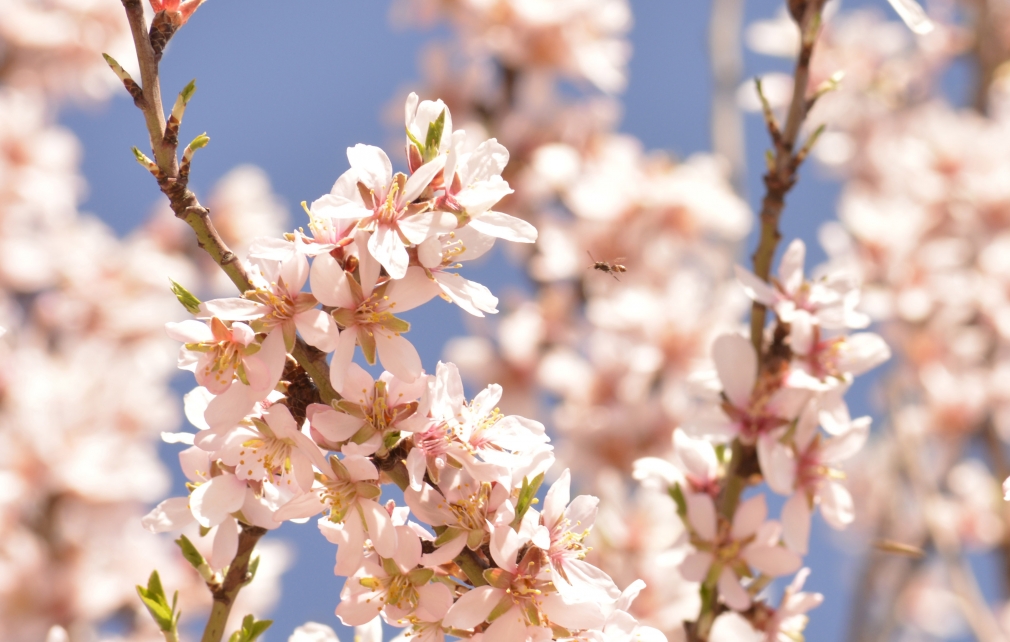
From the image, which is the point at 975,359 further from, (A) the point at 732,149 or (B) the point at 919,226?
(A) the point at 732,149

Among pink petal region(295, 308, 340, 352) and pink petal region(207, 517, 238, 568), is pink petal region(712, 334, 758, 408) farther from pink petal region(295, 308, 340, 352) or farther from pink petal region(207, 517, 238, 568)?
pink petal region(207, 517, 238, 568)

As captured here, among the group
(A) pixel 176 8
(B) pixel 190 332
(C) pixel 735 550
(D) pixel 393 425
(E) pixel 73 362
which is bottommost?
(E) pixel 73 362

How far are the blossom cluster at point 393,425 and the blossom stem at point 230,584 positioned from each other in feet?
0.20

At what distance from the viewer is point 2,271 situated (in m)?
4.43

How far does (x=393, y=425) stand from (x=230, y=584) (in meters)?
0.36

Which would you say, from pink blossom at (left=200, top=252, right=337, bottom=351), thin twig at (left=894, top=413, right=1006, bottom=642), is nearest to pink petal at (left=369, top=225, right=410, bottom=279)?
pink blossom at (left=200, top=252, right=337, bottom=351)

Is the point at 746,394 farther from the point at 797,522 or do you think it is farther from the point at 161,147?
the point at 161,147

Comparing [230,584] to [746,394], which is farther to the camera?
[746,394]

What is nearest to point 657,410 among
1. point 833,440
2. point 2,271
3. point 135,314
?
point 833,440

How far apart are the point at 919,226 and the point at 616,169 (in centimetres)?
165

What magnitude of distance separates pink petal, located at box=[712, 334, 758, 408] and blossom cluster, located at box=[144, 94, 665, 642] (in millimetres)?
466

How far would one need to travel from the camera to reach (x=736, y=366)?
1.51 meters

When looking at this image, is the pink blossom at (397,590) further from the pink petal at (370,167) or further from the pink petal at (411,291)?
the pink petal at (370,167)

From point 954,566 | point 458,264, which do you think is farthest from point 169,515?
point 954,566
